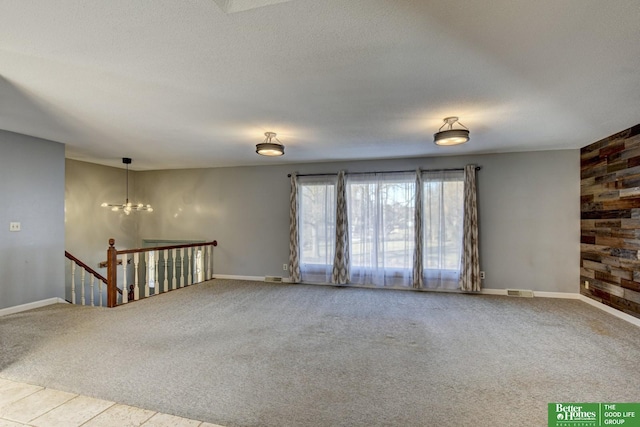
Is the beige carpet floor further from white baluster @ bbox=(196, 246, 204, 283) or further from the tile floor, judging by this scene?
white baluster @ bbox=(196, 246, 204, 283)

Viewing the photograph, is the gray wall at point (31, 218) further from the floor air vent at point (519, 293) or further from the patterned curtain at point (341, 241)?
the floor air vent at point (519, 293)

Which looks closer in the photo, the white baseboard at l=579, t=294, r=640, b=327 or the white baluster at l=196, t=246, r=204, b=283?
the white baseboard at l=579, t=294, r=640, b=327

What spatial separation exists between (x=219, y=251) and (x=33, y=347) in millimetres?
3557

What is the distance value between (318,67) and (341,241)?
3651 mm

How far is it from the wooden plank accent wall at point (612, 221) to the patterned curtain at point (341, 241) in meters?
3.61

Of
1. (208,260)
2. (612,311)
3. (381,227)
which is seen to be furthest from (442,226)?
(208,260)

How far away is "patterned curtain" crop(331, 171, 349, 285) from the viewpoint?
17.7ft

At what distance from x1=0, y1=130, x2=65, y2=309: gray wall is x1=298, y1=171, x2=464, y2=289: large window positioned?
3747 mm

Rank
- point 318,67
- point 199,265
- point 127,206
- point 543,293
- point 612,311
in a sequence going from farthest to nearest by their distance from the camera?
point 199,265 < point 127,206 < point 543,293 < point 612,311 < point 318,67

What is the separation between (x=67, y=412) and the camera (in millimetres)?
1895

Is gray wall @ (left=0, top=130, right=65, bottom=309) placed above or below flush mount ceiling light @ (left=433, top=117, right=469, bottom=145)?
below

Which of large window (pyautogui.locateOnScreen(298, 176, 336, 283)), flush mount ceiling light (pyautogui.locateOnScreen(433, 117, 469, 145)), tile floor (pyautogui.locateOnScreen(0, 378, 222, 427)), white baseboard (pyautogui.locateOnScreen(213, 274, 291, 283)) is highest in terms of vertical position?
flush mount ceiling light (pyautogui.locateOnScreen(433, 117, 469, 145))

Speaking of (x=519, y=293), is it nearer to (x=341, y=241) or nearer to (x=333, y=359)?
(x=341, y=241)

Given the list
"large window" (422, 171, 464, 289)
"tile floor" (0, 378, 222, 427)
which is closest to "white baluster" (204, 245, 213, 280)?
"tile floor" (0, 378, 222, 427)
